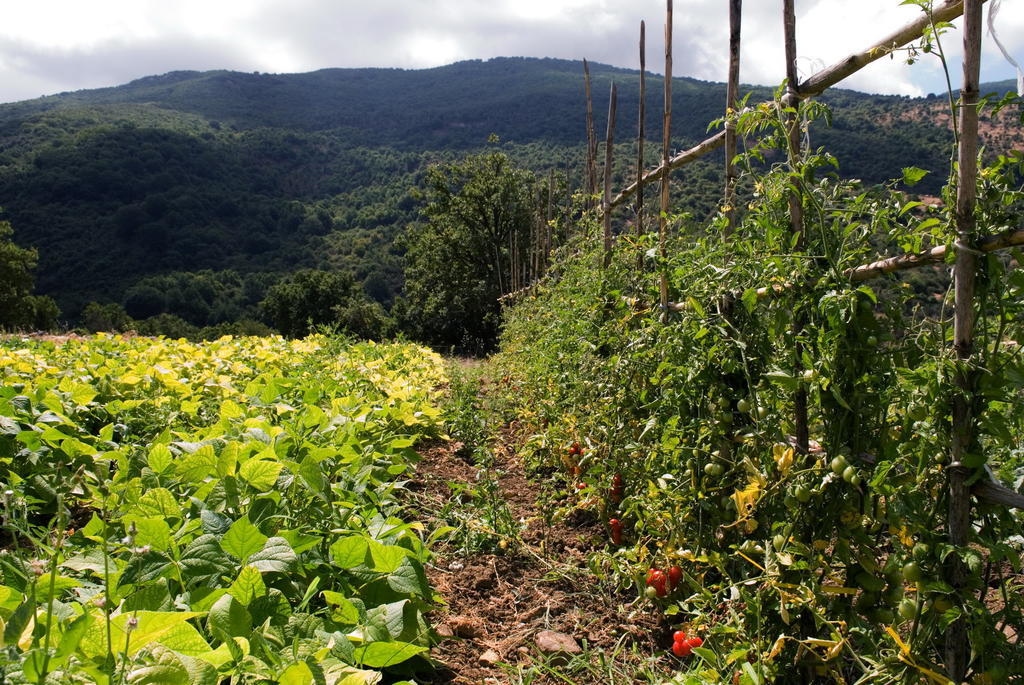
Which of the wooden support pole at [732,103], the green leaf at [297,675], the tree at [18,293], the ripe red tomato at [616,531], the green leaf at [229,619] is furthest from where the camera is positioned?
the tree at [18,293]

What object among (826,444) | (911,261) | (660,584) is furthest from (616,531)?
(911,261)

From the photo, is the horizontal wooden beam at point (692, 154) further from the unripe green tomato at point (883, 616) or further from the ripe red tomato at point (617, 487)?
the unripe green tomato at point (883, 616)

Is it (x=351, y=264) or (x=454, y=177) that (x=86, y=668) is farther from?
(x=351, y=264)

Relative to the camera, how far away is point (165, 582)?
→ 131 centimetres

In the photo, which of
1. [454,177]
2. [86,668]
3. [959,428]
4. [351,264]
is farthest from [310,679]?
[351,264]

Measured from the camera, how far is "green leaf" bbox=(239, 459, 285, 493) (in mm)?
1778

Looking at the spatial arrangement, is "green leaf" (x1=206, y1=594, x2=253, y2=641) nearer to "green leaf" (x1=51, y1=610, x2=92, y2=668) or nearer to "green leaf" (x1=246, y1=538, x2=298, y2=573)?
"green leaf" (x1=246, y1=538, x2=298, y2=573)

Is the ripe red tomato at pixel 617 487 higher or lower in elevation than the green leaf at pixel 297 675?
lower

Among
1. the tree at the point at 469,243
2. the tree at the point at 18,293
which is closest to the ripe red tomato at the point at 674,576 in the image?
the tree at the point at 469,243

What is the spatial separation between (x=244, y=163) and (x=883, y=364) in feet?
224

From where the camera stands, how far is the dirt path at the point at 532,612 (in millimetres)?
1822

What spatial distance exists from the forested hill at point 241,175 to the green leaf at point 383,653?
54.6 ft

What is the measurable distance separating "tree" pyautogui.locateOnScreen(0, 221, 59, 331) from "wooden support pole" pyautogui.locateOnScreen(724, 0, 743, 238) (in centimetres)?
3156

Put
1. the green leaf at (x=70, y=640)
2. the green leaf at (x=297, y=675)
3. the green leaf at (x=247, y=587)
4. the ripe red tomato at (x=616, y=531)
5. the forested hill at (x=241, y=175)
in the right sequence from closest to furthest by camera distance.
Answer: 1. the green leaf at (x=70, y=640)
2. the green leaf at (x=297, y=675)
3. the green leaf at (x=247, y=587)
4. the ripe red tomato at (x=616, y=531)
5. the forested hill at (x=241, y=175)
